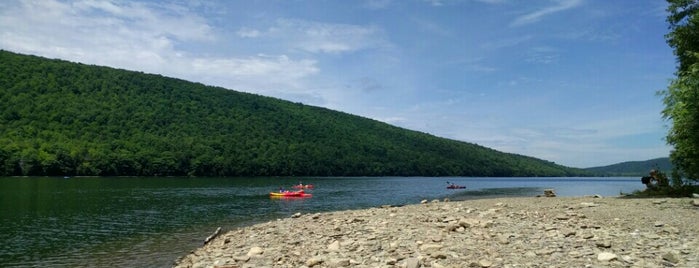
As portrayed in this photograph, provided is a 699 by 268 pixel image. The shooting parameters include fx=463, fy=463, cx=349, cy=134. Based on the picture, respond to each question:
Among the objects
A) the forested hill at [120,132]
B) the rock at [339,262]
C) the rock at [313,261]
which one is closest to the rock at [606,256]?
the rock at [339,262]

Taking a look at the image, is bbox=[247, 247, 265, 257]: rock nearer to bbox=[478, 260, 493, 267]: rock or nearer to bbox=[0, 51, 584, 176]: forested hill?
bbox=[478, 260, 493, 267]: rock

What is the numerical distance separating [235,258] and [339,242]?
3833 millimetres

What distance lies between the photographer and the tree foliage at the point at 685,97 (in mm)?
23833

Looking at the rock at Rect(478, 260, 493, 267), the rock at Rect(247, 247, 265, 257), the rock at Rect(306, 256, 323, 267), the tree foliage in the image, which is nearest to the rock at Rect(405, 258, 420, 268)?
the rock at Rect(478, 260, 493, 267)

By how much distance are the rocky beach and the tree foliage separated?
14.9 ft

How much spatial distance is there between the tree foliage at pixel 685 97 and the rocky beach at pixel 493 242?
4.55m

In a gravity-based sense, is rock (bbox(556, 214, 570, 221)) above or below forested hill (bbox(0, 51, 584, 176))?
below

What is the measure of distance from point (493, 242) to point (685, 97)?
16756mm

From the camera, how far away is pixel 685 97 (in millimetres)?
24078

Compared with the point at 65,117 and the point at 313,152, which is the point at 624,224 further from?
the point at 313,152

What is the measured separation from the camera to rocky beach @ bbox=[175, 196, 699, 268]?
39.9ft

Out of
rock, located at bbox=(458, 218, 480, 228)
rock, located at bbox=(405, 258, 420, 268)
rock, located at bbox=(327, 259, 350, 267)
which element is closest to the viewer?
rock, located at bbox=(405, 258, 420, 268)

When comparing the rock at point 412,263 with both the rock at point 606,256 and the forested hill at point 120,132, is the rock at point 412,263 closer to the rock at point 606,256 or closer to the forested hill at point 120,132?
the rock at point 606,256

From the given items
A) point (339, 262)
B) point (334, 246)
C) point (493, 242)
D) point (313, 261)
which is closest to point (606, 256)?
point (493, 242)
